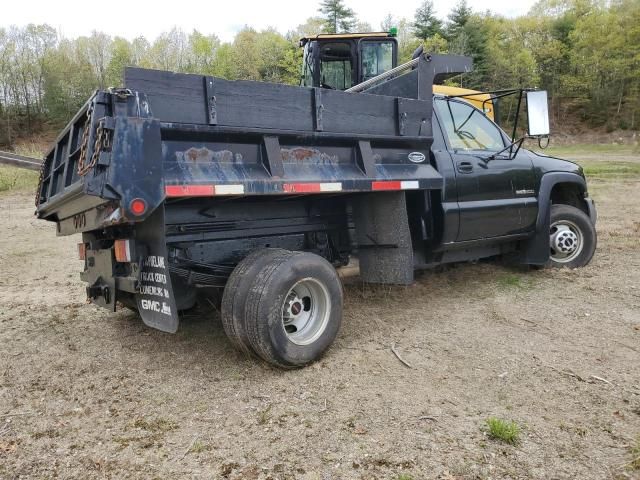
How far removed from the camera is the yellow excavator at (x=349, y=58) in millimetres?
9586

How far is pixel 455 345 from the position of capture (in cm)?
416

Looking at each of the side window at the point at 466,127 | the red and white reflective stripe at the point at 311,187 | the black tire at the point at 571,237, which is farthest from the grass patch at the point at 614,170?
the red and white reflective stripe at the point at 311,187

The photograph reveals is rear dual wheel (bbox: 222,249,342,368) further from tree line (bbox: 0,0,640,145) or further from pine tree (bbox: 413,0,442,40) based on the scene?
pine tree (bbox: 413,0,442,40)

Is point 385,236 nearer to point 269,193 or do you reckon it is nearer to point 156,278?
point 269,193

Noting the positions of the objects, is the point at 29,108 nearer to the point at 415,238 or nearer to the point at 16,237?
the point at 16,237

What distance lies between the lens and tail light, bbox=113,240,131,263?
3.64 metres

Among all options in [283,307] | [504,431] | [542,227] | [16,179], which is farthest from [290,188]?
[16,179]

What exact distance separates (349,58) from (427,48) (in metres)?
36.0

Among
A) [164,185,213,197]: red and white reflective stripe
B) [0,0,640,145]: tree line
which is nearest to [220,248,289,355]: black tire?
[164,185,213,197]: red and white reflective stripe

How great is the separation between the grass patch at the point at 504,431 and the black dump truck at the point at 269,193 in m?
1.36

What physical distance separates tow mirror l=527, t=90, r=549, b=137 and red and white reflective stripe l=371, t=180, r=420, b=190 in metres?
1.06

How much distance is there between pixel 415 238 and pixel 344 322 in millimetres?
1053

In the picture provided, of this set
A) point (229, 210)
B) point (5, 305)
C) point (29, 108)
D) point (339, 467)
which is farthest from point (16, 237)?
point (29, 108)

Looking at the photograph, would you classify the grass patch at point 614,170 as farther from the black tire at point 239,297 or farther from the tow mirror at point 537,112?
the black tire at point 239,297
